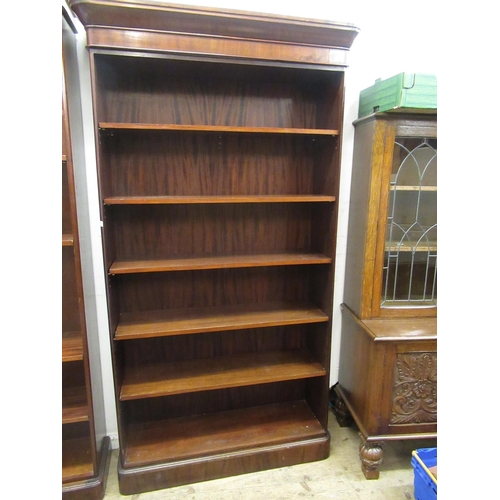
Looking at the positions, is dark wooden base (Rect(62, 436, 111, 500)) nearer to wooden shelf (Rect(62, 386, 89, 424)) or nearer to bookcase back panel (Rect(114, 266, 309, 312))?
wooden shelf (Rect(62, 386, 89, 424))

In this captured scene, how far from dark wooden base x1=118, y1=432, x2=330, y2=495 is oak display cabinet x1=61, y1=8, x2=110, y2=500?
147 mm

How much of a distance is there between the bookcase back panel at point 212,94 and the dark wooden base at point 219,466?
157 centimetres

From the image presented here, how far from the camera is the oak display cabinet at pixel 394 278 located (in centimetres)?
151

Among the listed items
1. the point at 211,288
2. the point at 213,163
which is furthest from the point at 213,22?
the point at 211,288

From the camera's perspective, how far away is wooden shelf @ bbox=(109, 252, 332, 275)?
1.43 metres

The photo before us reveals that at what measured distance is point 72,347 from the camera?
1468 millimetres

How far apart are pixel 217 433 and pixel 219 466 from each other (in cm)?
15

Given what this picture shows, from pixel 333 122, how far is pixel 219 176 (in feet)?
1.96

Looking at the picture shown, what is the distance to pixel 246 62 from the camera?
1.34 metres

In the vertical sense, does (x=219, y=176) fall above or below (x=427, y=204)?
above

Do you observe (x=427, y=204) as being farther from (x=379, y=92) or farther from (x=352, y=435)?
(x=352, y=435)

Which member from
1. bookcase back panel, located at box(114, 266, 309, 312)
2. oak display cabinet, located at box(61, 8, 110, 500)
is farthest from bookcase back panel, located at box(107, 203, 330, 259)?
oak display cabinet, located at box(61, 8, 110, 500)

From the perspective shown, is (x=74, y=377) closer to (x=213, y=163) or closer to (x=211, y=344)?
(x=211, y=344)
